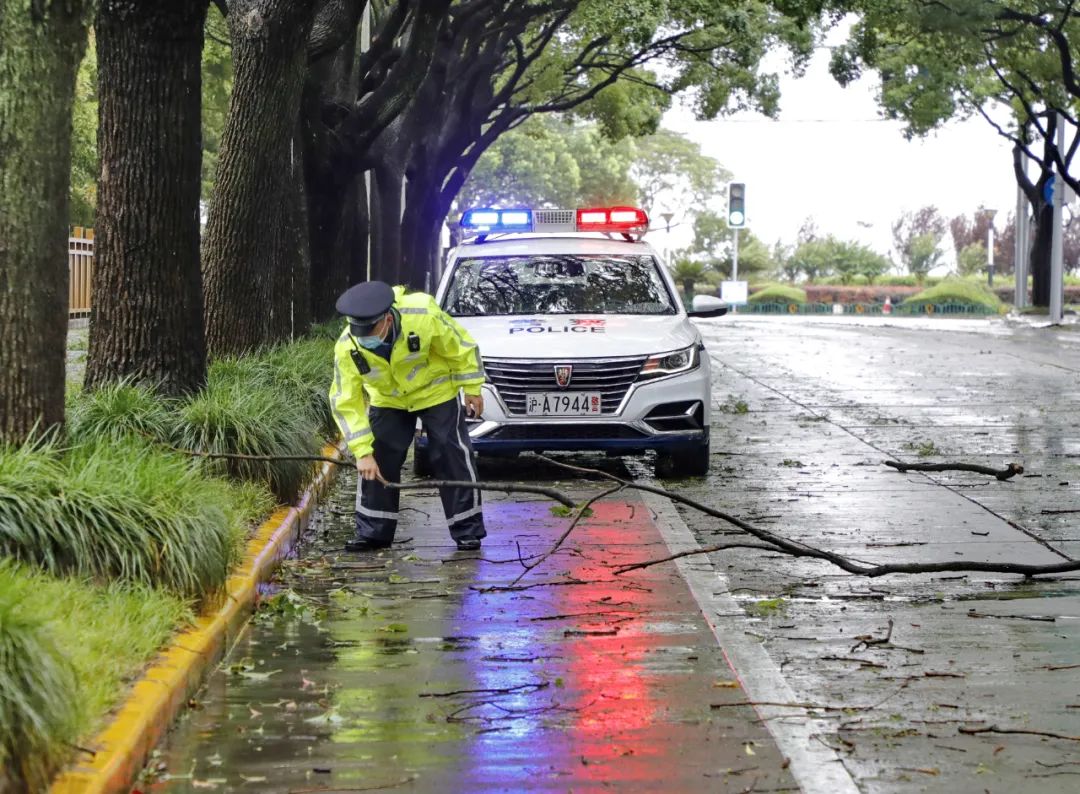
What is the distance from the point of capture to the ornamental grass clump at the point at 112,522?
628cm

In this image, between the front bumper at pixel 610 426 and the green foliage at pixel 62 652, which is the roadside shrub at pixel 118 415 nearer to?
the front bumper at pixel 610 426

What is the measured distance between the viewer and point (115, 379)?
34.5ft

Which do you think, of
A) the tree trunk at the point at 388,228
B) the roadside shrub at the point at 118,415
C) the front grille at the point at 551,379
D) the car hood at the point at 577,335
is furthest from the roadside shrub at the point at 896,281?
the roadside shrub at the point at 118,415

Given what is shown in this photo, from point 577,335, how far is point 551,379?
0.46 meters

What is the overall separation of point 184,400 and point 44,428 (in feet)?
8.00

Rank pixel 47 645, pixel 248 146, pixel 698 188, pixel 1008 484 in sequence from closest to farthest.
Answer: pixel 47 645 → pixel 1008 484 → pixel 248 146 → pixel 698 188

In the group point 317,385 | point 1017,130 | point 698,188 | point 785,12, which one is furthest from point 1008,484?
point 698,188

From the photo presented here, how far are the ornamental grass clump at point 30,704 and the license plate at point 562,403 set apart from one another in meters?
6.70

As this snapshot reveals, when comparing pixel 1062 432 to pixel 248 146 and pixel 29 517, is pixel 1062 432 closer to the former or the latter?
pixel 248 146

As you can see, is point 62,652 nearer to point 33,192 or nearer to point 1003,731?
point 1003,731

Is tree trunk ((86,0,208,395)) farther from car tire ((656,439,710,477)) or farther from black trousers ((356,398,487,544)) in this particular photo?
car tire ((656,439,710,477))

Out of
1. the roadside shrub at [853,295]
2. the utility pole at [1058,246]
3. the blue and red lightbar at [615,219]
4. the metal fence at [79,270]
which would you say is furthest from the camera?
the roadside shrub at [853,295]

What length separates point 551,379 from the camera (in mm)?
11273

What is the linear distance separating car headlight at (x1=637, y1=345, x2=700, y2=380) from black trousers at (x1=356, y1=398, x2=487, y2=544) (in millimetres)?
2600
